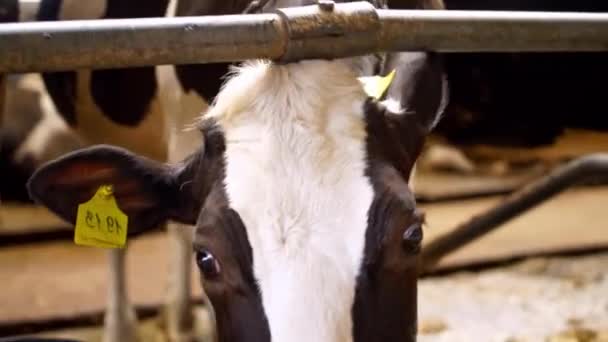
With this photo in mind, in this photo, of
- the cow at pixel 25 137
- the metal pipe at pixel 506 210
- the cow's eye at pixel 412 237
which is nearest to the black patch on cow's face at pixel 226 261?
the cow's eye at pixel 412 237

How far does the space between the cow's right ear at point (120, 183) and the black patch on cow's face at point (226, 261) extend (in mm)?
103

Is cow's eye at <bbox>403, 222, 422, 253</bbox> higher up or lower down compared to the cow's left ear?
lower down

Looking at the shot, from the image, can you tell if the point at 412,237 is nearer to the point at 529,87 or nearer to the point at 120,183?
the point at 120,183

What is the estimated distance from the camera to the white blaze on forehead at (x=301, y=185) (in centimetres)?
125

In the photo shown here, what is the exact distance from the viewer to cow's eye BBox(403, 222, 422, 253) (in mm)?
1354

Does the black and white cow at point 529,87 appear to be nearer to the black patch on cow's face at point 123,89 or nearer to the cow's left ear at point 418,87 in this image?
the black patch on cow's face at point 123,89

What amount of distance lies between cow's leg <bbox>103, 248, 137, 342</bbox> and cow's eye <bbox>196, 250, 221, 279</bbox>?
160 cm

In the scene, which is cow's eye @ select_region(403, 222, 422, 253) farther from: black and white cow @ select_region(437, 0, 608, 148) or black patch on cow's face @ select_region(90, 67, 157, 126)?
black and white cow @ select_region(437, 0, 608, 148)

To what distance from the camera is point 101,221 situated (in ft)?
5.00

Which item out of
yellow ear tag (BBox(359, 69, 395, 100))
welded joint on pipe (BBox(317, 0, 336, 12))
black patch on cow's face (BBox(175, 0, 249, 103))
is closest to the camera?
welded joint on pipe (BBox(317, 0, 336, 12))

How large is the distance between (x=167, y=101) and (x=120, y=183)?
93 centimetres

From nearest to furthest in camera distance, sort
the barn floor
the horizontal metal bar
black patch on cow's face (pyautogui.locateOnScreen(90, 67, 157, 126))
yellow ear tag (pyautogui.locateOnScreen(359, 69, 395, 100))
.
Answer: the horizontal metal bar → yellow ear tag (pyautogui.locateOnScreen(359, 69, 395, 100)) → black patch on cow's face (pyautogui.locateOnScreen(90, 67, 157, 126)) → the barn floor

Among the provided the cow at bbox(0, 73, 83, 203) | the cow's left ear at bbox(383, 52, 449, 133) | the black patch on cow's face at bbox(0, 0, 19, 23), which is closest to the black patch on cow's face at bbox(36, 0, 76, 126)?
the black patch on cow's face at bbox(0, 0, 19, 23)

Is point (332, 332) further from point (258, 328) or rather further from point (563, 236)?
point (563, 236)
